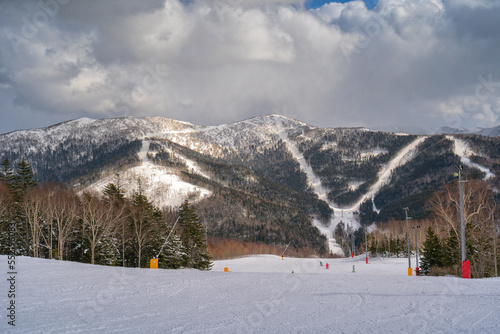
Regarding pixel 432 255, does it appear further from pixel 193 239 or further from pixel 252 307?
pixel 252 307

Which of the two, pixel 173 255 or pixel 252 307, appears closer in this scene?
pixel 252 307

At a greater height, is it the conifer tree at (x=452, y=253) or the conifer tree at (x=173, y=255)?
the conifer tree at (x=452, y=253)

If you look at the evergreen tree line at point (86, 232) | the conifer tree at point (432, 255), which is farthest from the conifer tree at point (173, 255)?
the conifer tree at point (432, 255)

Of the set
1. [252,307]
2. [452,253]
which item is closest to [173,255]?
[452,253]

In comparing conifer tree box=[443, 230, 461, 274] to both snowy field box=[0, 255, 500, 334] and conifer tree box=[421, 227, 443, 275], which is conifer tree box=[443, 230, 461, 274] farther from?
snowy field box=[0, 255, 500, 334]

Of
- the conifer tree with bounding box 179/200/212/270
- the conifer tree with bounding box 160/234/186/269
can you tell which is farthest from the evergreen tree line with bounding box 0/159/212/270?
the conifer tree with bounding box 179/200/212/270

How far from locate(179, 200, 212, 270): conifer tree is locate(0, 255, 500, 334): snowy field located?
1560 inches

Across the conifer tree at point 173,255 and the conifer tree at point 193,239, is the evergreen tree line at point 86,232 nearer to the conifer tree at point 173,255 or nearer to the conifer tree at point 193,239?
the conifer tree at point 173,255

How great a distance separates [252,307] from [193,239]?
157 feet

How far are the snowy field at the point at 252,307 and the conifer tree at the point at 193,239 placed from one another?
130 ft

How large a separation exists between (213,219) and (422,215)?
112 metres

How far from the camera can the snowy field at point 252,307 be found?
8.70 metres

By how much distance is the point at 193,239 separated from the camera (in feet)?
190

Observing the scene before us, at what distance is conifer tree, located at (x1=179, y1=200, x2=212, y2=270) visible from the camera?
56531 millimetres
